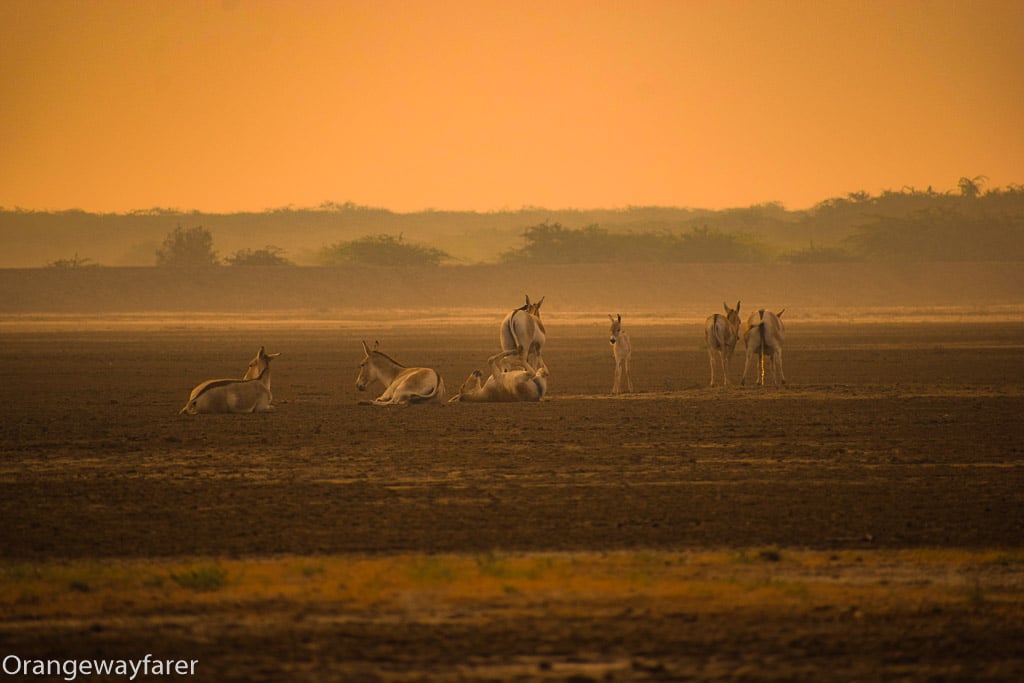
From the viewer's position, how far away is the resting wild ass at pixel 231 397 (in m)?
19.7

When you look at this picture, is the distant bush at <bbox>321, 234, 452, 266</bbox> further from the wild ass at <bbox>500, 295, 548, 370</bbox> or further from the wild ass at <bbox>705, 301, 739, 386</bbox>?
the wild ass at <bbox>500, 295, 548, 370</bbox>

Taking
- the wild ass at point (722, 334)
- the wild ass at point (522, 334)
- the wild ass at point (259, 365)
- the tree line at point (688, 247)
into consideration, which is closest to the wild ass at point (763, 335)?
the wild ass at point (722, 334)

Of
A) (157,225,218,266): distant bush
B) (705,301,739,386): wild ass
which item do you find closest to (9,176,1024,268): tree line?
(157,225,218,266): distant bush

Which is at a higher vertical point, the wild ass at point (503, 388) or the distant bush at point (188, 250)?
the distant bush at point (188, 250)

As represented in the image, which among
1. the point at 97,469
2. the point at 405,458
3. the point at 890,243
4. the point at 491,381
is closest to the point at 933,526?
the point at 405,458

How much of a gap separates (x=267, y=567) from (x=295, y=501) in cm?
271

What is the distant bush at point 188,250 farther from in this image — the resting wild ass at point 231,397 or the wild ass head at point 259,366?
the resting wild ass at point 231,397

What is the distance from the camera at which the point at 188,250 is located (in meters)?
116

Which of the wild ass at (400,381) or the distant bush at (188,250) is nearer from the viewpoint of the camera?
the wild ass at (400,381)

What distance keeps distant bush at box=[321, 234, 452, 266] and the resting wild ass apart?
3568 inches

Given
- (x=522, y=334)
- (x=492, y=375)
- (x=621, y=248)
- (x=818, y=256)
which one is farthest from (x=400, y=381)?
(x=818, y=256)

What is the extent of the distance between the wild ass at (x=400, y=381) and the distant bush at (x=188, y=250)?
315 ft

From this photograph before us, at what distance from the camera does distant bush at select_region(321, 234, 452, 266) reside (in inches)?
4464

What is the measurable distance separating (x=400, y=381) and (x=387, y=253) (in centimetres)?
9485
